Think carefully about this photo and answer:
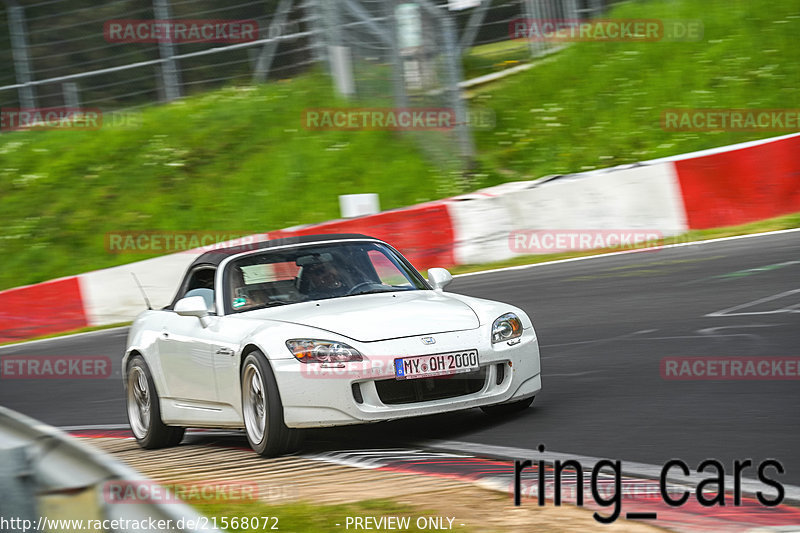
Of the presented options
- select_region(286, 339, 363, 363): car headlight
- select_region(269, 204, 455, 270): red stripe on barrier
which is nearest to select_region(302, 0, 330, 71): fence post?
select_region(269, 204, 455, 270): red stripe on barrier

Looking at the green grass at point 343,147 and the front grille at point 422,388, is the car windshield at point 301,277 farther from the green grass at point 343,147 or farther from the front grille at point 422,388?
the green grass at point 343,147

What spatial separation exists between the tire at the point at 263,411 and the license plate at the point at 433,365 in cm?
70

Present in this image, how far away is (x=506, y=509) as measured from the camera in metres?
4.71

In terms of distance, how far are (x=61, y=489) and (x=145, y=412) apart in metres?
5.61

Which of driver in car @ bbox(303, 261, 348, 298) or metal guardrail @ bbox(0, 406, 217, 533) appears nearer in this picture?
metal guardrail @ bbox(0, 406, 217, 533)

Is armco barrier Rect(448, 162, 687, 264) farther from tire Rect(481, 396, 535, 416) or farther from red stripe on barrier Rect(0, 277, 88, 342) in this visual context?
tire Rect(481, 396, 535, 416)

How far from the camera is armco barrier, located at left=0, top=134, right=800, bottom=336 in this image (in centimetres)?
1338

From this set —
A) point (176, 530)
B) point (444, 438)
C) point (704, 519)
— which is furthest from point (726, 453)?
point (176, 530)

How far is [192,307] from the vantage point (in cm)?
736

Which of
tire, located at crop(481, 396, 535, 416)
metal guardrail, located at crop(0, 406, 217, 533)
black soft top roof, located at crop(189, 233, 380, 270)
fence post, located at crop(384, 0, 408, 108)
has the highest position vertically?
fence post, located at crop(384, 0, 408, 108)

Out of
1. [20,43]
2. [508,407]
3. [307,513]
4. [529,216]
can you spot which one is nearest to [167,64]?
[20,43]

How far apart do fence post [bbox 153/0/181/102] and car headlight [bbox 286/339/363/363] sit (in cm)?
1404

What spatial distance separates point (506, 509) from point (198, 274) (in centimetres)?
402

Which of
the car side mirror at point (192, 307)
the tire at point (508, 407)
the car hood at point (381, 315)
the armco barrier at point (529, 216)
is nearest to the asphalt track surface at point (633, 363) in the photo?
the tire at point (508, 407)
